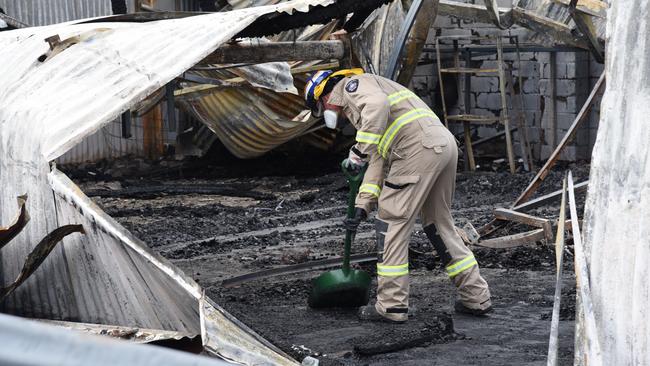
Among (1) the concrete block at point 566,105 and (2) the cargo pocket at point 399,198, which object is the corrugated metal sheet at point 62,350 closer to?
(2) the cargo pocket at point 399,198

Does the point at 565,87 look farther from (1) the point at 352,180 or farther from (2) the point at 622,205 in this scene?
(2) the point at 622,205

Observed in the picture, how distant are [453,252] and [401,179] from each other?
0.62 meters

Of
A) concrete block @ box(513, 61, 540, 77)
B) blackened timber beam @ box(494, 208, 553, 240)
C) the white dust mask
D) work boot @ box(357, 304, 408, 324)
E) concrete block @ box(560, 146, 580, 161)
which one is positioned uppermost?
the white dust mask

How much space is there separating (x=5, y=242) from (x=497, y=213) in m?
4.32

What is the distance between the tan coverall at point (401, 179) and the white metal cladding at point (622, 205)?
Result: 102 inches

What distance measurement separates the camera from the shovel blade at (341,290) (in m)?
6.27

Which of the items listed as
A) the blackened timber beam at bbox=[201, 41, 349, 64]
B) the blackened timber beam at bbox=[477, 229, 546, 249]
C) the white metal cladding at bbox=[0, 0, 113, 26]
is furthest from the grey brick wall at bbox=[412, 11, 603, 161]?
the blackened timber beam at bbox=[201, 41, 349, 64]

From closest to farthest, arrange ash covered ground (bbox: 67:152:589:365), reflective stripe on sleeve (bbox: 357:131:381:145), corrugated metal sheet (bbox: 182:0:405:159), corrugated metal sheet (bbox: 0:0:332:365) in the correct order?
corrugated metal sheet (bbox: 0:0:332:365) < ash covered ground (bbox: 67:152:589:365) < reflective stripe on sleeve (bbox: 357:131:381:145) < corrugated metal sheet (bbox: 182:0:405:159)

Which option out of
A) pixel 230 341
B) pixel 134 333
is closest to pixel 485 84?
pixel 134 333

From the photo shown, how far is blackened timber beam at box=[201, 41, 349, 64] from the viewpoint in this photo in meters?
7.05

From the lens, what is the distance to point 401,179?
19.3ft

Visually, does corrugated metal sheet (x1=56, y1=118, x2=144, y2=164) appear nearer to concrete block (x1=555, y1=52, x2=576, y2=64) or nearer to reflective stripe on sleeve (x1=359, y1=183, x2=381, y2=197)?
concrete block (x1=555, y1=52, x2=576, y2=64)

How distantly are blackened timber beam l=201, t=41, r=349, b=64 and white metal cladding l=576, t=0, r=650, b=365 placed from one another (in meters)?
4.11

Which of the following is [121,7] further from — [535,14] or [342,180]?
[535,14]
